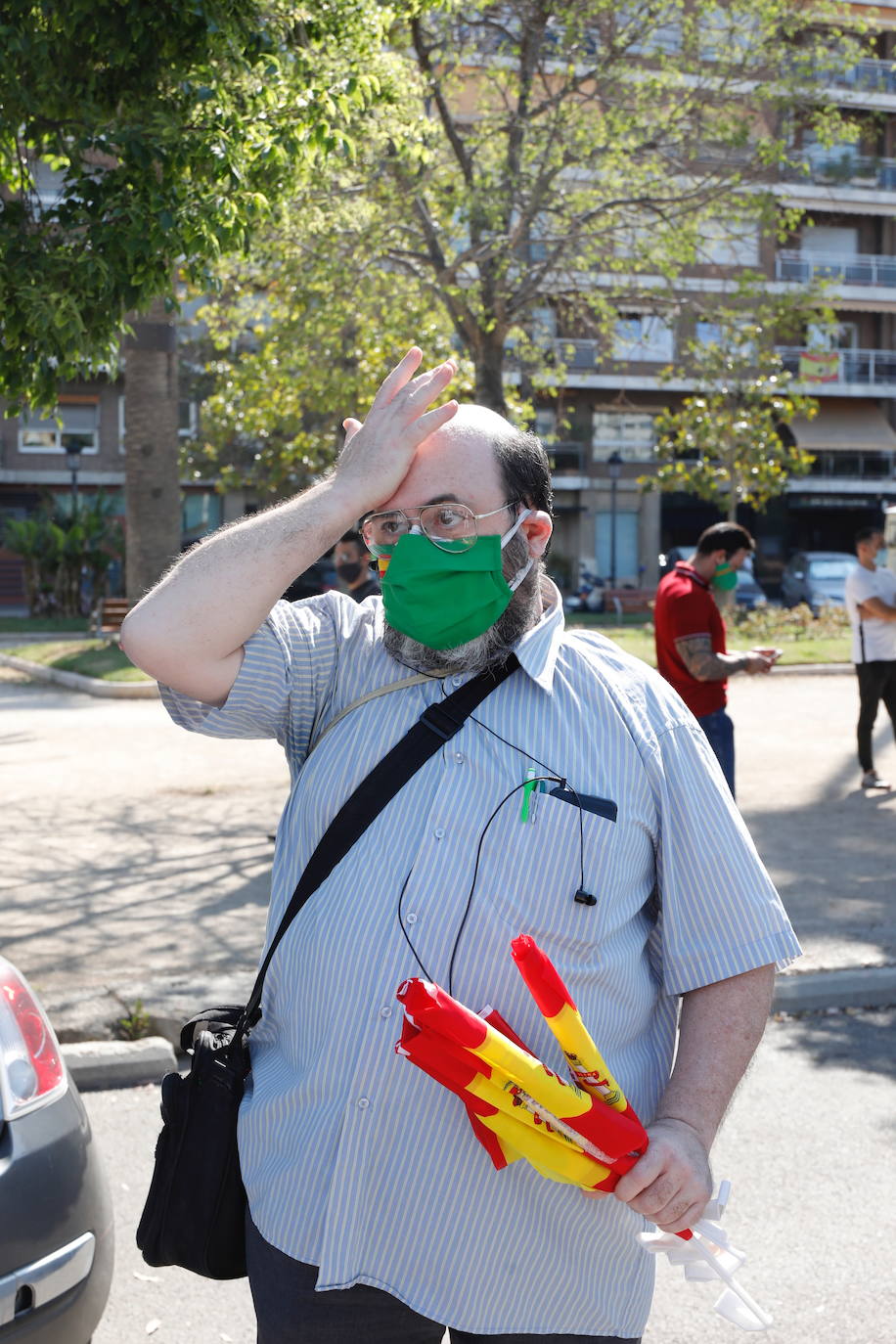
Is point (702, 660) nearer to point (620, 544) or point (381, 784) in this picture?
point (381, 784)

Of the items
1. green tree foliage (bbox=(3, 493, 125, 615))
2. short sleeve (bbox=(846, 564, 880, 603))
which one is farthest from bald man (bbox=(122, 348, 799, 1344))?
green tree foliage (bbox=(3, 493, 125, 615))

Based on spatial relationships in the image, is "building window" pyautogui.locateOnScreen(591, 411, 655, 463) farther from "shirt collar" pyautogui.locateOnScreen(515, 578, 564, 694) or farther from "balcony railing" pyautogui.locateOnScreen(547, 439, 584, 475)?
Result: "shirt collar" pyautogui.locateOnScreen(515, 578, 564, 694)

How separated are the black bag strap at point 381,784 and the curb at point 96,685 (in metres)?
13.2

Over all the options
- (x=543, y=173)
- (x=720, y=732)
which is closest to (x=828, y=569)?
(x=543, y=173)

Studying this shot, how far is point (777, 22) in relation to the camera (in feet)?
50.9

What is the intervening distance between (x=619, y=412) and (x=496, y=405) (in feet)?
102

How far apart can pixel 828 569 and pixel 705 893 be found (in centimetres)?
3274

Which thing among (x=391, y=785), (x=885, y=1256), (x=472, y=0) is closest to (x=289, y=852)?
(x=391, y=785)

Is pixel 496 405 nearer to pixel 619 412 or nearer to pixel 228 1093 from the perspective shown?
pixel 228 1093

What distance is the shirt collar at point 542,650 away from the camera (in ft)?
6.49

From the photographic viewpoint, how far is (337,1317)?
184 cm

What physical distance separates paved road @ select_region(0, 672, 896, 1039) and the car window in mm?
19623

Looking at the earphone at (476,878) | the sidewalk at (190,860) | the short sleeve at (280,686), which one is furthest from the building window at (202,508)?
the earphone at (476,878)

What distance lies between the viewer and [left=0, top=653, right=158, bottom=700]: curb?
1650 centimetres
